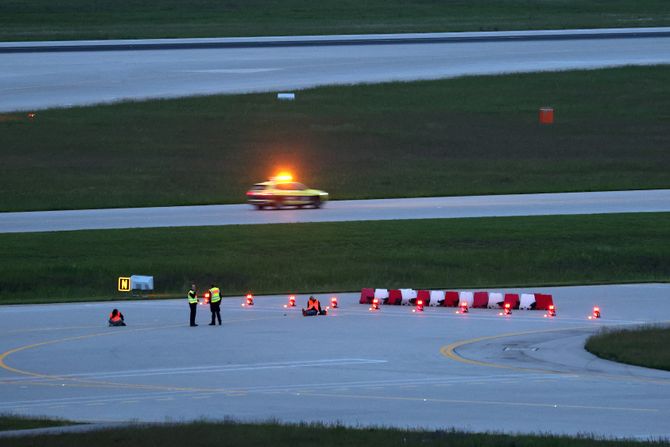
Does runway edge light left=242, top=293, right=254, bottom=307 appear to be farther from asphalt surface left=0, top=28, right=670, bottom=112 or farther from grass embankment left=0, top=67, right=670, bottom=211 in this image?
asphalt surface left=0, top=28, right=670, bottom=112

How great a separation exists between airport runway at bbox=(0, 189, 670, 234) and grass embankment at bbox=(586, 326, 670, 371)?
20.0m

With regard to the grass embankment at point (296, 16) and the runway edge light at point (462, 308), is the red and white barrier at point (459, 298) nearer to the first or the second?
the runway edge light at point (462, 308)

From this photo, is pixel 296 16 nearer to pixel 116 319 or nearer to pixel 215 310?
pixel 215 310

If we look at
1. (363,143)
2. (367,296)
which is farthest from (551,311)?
(363,143)

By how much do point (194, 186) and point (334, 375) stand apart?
112 ft

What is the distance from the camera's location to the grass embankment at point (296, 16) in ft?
339

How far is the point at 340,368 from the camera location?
28391 millimetres

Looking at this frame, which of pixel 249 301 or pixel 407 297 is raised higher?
pixel 407 297

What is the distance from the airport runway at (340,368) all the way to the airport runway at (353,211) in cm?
1202

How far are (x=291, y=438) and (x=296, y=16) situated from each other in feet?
311

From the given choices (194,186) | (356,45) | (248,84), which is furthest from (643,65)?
(194,186)

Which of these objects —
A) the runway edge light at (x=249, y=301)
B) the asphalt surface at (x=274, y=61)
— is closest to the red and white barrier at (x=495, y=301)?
the runway edge light at (x=249, y=301)

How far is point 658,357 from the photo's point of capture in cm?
2867

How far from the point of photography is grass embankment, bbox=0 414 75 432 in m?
21.6
